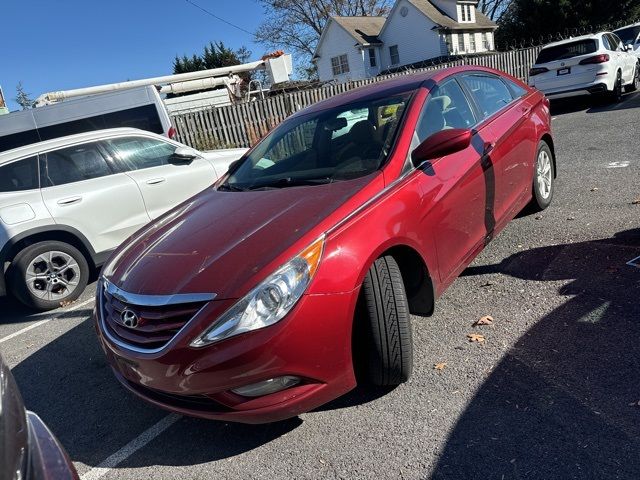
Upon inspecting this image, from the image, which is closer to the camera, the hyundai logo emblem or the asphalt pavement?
the asphalt pavement

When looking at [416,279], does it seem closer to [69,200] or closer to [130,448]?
[130,448]

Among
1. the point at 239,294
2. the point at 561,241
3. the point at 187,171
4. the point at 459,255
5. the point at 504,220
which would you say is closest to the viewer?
the point at 239,294

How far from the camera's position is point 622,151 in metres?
7.25

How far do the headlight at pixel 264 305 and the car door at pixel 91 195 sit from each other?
12.7ft

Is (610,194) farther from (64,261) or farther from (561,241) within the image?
(64,261)

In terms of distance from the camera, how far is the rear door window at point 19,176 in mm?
5426

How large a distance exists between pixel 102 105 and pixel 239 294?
7583 millimetres

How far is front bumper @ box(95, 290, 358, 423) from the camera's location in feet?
7.50

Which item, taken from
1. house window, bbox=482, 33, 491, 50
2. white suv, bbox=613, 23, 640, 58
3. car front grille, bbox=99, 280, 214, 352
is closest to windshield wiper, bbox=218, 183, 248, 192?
car front grille, bbox=99, 280, 214, 352

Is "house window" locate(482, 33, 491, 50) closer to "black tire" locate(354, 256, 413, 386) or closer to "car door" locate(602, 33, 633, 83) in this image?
"car door" locate(602, 33, 633, 83)

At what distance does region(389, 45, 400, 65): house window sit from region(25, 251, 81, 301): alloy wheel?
40.2 meters

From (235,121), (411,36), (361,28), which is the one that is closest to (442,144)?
(235,121)

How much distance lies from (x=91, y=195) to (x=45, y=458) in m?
4.49

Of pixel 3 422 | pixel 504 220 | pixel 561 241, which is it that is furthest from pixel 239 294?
pixel 561 241
